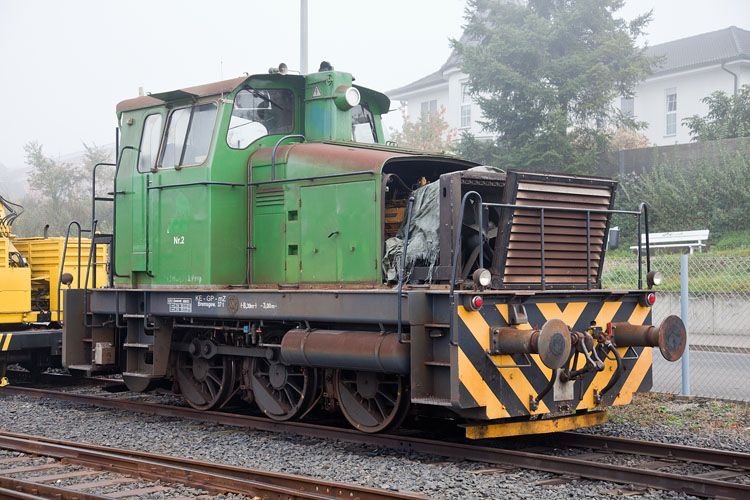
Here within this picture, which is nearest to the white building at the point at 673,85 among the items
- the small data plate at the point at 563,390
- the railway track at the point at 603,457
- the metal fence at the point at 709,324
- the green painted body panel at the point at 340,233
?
the metal fence at the point at 709,324

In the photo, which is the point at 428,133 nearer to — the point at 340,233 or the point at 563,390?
the point at 340,233

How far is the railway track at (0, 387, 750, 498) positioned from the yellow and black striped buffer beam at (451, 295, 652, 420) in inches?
15.1

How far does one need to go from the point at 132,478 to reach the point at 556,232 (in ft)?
13.5

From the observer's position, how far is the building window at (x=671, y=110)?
117 feet

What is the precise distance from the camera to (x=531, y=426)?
7348 millimetres

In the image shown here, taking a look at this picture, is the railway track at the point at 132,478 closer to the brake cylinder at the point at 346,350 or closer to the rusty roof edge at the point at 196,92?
the brake cylinder at the point at 346,350

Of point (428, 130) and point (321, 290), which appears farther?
point (428, 130)

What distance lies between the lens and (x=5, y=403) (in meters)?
10.9

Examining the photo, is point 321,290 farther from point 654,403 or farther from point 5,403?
point 5,403

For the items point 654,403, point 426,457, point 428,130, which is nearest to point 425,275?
point 426,457

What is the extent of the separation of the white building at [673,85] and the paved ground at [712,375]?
20.9 metres

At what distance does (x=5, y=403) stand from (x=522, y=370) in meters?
6.99

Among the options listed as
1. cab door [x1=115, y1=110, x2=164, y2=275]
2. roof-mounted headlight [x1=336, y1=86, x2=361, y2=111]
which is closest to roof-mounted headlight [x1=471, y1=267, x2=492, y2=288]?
roof-mounted headlight [x1=336, y1=86, x2=361, y2=111]

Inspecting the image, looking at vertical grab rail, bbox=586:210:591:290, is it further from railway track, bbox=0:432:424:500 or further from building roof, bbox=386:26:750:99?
building roof, bbox=386:26:750:99
